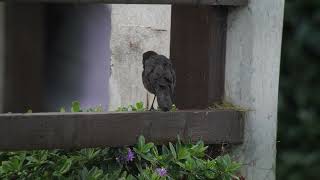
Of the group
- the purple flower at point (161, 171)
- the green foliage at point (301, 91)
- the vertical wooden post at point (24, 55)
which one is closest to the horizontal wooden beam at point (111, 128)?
the purple flower at point (161, 171)

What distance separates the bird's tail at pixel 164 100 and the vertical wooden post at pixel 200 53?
0.34 metres

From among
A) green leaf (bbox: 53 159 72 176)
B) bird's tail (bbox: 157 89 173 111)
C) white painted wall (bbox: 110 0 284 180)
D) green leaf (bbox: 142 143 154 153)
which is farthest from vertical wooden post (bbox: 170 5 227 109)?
green leaf (bbox: 53 159 72 176)

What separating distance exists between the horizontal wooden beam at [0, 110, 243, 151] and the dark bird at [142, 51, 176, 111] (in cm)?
8

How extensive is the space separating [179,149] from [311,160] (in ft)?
5.91

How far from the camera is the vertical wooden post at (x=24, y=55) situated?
10.2 feet

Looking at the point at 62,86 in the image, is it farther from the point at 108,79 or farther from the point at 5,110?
the point at 5,110

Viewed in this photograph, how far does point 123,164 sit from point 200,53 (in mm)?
818

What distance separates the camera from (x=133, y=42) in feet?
16.6

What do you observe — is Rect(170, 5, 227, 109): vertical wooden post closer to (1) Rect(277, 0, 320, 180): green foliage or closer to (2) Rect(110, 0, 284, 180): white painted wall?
(2) Rect(110, 0, 284, 180): white painted wall

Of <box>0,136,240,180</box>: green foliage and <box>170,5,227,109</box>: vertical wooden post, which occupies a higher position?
<box>170,5,227,109</box>: vertical wooden post

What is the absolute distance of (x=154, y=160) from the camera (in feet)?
10.6

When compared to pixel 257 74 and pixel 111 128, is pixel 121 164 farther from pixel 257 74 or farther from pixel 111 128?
pixel 257 74

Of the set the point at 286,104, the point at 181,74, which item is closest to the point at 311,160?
the point at 286,104

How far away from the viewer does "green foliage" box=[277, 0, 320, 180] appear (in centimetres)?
150
